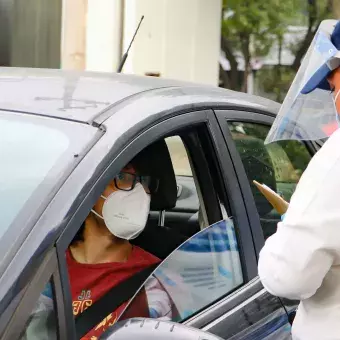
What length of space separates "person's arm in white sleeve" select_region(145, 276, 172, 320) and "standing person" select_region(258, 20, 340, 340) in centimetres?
50

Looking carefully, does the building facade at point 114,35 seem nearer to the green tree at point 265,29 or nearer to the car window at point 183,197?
the green tree at point 265,29

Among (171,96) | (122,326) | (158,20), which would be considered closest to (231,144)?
(171,96)

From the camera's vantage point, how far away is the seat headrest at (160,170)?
269 cm

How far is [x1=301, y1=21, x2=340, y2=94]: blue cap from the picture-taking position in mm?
1931

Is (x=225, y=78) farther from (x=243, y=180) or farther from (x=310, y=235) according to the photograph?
(x=310, y=235)

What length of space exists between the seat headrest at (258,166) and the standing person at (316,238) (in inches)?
30.2

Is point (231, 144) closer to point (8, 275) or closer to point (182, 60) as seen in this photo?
point (8, 275)

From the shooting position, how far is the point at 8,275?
5.45ft

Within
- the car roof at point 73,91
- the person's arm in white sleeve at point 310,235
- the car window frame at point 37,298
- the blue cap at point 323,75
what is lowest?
the car window frame at point 37,298

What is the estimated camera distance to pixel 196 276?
2479 millimetres

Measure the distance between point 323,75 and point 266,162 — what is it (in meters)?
1.12

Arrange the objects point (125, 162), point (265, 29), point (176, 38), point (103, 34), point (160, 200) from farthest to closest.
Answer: point (265, 29), point (176, 38), point (103, 34), point (160, 200), point (125, 162)

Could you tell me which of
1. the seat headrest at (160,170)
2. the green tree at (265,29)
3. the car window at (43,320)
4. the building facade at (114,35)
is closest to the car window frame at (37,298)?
the car window at (43,320)

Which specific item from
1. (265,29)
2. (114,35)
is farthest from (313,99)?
(265,29)
